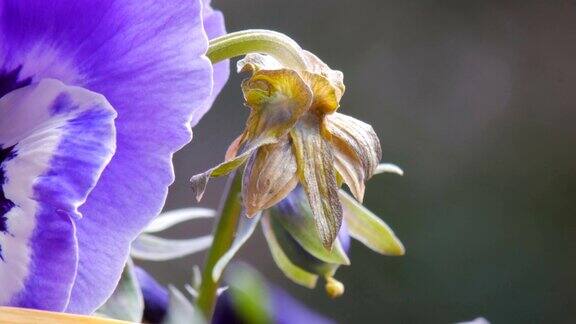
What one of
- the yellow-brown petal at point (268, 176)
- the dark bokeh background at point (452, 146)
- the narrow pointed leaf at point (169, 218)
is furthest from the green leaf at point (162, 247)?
the dark bokeh background at point (452, 146)

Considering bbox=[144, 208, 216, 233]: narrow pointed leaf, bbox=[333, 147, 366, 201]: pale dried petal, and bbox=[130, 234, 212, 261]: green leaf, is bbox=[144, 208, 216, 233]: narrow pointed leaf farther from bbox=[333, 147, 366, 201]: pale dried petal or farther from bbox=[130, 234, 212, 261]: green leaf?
bbox=[333, 147, 366, 201]: pale dried petal

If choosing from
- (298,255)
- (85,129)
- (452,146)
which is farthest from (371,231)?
(452,146)

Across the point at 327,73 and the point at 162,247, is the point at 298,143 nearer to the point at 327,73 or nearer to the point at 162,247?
the point at 327,73

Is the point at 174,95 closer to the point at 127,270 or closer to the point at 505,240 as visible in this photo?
the point at 127,270

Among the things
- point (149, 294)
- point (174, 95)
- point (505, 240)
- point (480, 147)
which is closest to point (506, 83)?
point (480, 147)

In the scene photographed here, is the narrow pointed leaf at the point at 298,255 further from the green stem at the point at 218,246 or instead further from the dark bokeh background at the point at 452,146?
the dark bokeh background at the point at 452,146
